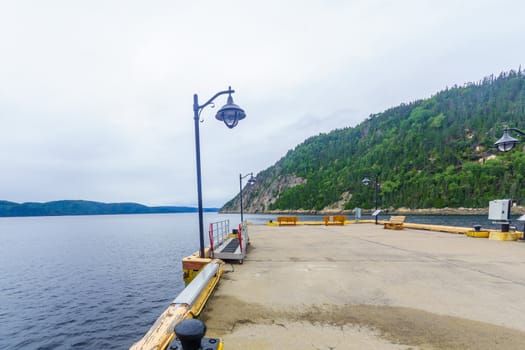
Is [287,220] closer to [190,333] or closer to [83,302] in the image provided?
[83,302]

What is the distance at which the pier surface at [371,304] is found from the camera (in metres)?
3.25

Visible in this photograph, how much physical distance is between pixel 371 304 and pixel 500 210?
42.9ft

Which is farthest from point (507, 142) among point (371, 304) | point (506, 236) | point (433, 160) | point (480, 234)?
point (433, 160)

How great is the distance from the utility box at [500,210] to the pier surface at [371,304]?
18.2 feet

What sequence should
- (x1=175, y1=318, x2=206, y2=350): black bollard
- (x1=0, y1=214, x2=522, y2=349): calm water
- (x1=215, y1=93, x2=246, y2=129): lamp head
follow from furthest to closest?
A: (x1=0, y1=214, x2=522, y2=349): calm water < (x1=215, y1=93, x2=246, y2=129): lamp head < (x1=175, y1=318, x2=206, y2=350): black bollard

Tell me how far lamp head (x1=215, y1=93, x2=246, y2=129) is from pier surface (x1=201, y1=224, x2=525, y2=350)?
14.0 ft

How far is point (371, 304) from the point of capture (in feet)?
14.5

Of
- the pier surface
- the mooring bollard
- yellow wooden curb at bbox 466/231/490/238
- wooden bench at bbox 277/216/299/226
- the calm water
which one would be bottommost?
the calm water

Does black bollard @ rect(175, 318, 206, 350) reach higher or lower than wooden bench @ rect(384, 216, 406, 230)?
higher

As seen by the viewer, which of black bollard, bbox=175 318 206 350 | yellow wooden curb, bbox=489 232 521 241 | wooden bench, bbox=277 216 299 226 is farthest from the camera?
wooden bench, bbox=277 216 299 226

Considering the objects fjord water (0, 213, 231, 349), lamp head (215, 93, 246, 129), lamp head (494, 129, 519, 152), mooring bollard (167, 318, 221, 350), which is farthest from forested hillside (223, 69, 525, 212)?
mooring bollard (167, 318, 221, 350)

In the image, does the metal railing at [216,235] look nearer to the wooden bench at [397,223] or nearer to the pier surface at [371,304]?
the pier surface at [371,304]

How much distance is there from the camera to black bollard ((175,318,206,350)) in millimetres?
1886

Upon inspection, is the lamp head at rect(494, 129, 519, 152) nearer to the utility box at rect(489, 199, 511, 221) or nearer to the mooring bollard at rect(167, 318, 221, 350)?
the utility box at rect(489, 199, 511, 221)
